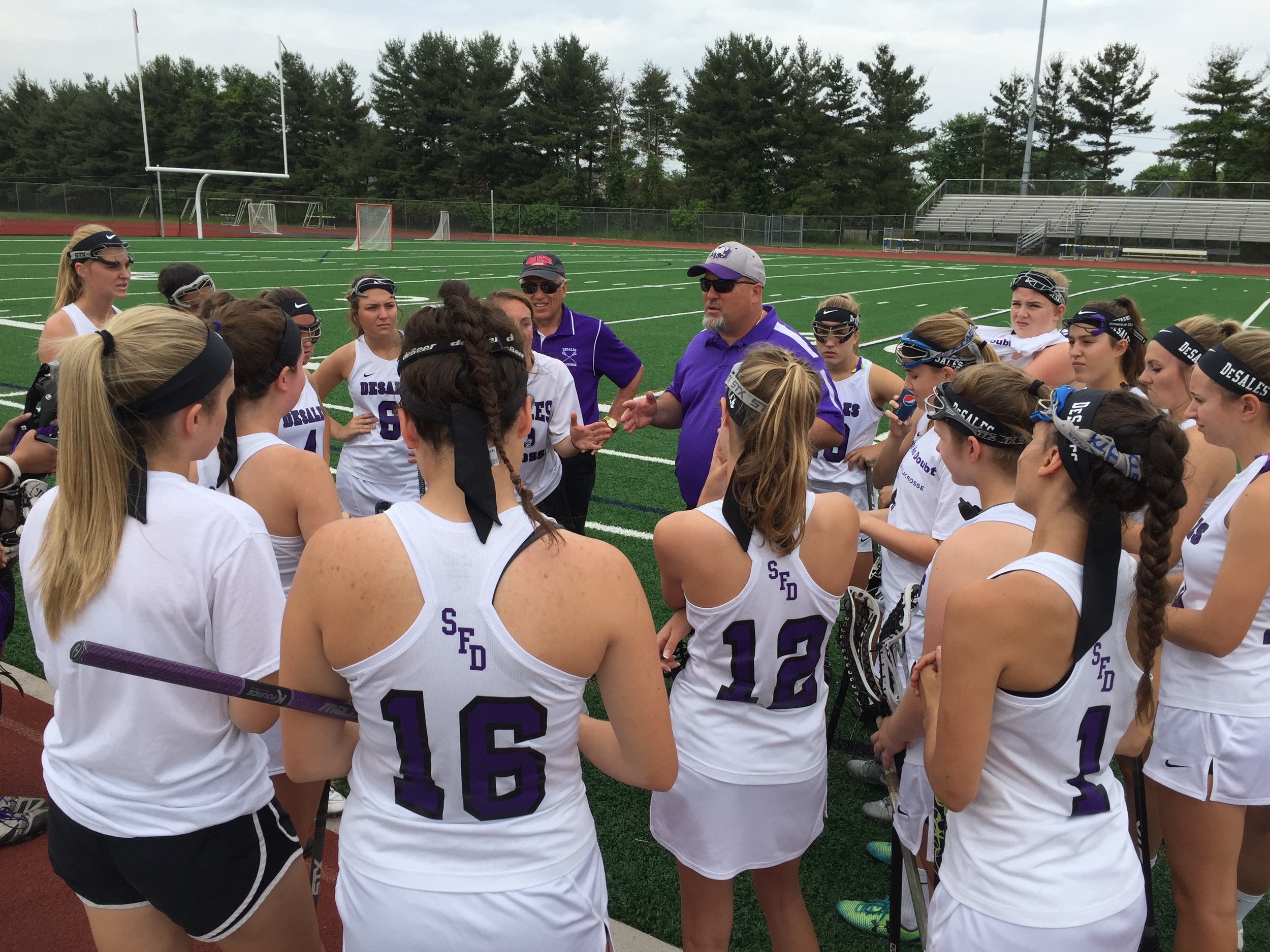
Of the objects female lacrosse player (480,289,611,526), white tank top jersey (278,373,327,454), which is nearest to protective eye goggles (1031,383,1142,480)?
female lacrosse player (480,289,611,526)

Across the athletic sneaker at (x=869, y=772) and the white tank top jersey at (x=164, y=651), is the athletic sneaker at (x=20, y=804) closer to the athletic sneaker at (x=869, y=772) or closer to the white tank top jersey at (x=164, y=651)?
the white tank top jersey at (x=164, y=651)

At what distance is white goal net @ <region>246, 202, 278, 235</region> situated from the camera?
46.7 metres

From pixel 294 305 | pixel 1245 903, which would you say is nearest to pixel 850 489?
pixel 1245 903

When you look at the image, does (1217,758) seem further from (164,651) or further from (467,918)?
(164,651)

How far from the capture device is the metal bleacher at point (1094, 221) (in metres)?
47.8

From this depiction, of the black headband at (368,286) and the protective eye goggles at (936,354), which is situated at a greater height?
the black headband at (368,286)

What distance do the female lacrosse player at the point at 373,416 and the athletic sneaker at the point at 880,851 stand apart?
3.19 m

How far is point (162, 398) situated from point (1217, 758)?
311 cm

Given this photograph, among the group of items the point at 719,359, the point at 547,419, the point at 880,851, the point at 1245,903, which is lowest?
the point at 880,851

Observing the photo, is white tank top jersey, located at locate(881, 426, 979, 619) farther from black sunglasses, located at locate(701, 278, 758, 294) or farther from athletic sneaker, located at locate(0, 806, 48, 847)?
athletic sneaker, located at locate(0, 806, 48, 847)

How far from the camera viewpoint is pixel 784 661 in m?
2.60

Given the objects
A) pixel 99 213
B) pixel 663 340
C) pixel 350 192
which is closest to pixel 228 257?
pixel 663 340

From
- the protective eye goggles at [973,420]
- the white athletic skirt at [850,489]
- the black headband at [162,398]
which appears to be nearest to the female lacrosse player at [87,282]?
the black headband at [162,398]

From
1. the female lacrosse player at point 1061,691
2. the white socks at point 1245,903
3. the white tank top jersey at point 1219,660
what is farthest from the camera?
the white socks at point 1245,903
